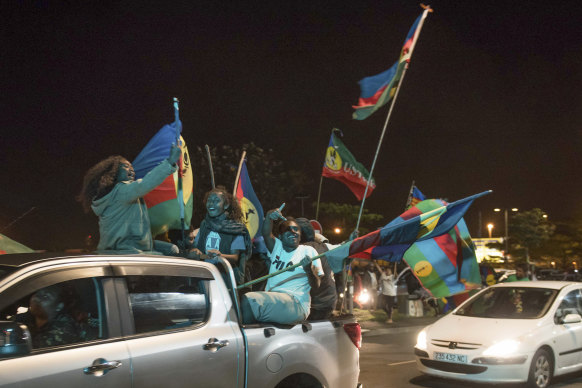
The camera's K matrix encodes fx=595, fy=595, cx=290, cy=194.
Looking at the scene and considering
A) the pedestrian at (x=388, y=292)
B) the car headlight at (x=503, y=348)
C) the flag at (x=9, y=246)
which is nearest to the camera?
the flag at (x=9, y=246)

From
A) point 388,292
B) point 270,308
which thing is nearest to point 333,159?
point 388,292

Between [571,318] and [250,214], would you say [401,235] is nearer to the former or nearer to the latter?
[571,318]

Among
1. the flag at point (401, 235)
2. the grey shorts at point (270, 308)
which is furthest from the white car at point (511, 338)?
the grey shorts at point (270, 308)

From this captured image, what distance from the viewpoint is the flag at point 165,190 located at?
6.57 m

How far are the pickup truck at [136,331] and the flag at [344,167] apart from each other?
30.3 ft

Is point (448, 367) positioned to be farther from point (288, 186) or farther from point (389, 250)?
point (288, 186)

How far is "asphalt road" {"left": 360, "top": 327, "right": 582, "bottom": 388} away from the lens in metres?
8.28

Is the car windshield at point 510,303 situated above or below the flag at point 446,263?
below

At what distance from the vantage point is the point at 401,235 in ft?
17.4

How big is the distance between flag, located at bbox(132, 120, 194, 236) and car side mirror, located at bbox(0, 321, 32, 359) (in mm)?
3093

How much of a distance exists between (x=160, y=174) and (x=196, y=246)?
1.29m

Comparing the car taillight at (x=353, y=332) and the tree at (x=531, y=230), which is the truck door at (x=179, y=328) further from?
the tree at (x=531, y=230)

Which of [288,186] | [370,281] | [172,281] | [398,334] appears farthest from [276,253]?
[288,186]

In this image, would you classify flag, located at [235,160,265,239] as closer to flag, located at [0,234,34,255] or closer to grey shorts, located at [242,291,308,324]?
flag, located at [0,234,34,255]
